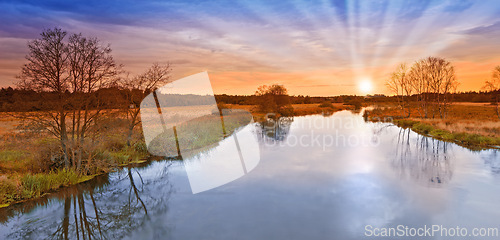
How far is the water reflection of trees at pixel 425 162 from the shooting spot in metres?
11.7

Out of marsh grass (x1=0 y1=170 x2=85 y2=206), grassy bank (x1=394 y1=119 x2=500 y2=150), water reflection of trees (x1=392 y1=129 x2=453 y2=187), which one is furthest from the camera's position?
grassy bank (x1=394 y1=119 x2=500 y2=150)

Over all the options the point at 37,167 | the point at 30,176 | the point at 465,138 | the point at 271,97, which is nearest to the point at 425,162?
the point at 465,138

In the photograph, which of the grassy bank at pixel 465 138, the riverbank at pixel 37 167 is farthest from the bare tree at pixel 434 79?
the riverbank at pixel 37 167

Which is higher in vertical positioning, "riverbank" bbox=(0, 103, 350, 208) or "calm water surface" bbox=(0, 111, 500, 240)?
"riverbank" bbox=(0, 103, 350, 208)

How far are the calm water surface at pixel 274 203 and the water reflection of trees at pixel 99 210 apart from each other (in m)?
0.02

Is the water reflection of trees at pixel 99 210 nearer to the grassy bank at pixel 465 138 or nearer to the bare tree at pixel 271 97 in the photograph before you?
the grassy bank at pixel 465 138

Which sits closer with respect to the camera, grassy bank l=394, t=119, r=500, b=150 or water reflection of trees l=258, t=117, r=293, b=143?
grassy bank l=394, t=119, r=500, b=150

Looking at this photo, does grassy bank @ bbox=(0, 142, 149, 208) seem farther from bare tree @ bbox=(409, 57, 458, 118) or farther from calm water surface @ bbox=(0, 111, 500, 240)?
bare tree @ bbox=(409, 57, 458, 118)

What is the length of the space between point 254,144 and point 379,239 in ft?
51.2

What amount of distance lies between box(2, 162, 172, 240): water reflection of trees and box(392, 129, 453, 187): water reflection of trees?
1010cm

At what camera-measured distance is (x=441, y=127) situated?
26.6m

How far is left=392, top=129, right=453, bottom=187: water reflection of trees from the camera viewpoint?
1171 centimetres

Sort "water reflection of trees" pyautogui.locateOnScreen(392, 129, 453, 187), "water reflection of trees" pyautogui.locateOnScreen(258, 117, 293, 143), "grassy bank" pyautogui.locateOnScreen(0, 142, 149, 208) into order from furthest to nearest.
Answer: "water reflection of trees" pyautogui.locateOnScreen(258, 117, 293, 143) → "water reflection of trees" pyautogui.locateOnScreen(392, 129, 453, 187) → "grassy bank" pyautogui.locateOnScreen(0, 142, 149, 208)

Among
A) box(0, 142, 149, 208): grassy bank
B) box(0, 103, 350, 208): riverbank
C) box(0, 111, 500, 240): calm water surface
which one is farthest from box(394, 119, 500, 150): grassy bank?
box(0, 142, 149, 208): grassy bank
